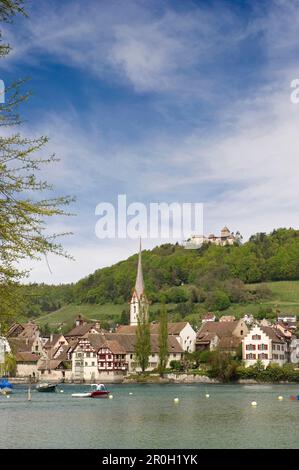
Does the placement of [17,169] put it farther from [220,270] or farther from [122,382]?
[220,270]

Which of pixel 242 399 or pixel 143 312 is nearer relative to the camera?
pixel 242 399

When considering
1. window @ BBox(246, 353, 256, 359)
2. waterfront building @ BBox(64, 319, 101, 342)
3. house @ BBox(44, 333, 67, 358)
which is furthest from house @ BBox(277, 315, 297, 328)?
house @ BBox(44, 333, 67, 358)

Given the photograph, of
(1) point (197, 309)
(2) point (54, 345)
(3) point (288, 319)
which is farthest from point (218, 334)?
(1) point (197, 309)

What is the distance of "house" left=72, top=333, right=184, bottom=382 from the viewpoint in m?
115

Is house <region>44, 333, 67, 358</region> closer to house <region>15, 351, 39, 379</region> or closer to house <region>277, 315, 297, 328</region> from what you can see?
house <region>15, 351, 39, 379</region>

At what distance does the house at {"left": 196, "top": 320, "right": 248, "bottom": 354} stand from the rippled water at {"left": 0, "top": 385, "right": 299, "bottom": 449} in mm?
59093

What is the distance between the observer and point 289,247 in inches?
7525

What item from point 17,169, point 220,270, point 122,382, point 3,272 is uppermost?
point 220,270

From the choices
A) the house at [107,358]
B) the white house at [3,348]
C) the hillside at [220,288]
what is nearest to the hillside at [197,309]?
the hillside at [220,288]

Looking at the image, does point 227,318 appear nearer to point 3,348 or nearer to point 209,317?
point 209,317

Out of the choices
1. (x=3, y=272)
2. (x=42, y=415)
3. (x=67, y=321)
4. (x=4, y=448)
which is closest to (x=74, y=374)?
(x=67, y=321)

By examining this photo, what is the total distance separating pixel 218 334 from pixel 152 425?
276ft
